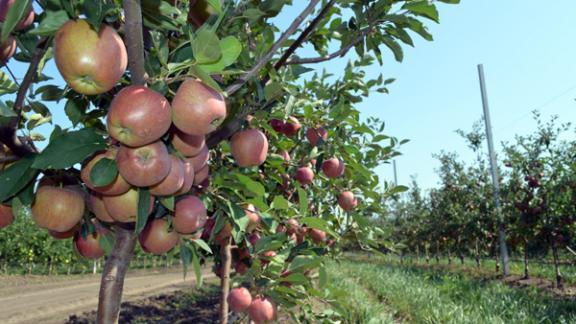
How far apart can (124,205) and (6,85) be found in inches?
19.1

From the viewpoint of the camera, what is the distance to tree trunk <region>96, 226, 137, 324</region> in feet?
3.56

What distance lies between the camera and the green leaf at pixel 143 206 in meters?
0.86

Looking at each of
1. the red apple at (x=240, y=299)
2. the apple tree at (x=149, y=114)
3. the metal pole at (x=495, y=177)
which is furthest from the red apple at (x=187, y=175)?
the metal pole at (x=495, y=177)

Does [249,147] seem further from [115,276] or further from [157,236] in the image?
[115,276]

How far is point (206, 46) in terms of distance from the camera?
0.71 metres

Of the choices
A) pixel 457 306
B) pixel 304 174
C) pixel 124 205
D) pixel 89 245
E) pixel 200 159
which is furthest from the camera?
pixel 457 306

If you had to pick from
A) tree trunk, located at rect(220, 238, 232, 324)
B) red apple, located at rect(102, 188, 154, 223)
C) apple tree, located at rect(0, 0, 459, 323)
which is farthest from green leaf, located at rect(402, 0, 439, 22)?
tree trunk, located at rect(220, 238, 232, 324)

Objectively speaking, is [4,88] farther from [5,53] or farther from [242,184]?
[242,184]

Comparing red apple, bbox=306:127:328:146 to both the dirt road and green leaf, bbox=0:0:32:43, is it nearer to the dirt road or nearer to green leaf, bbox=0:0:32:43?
green leaf, bbox=0:0:32:43

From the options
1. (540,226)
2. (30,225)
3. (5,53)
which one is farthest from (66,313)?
(30,225)

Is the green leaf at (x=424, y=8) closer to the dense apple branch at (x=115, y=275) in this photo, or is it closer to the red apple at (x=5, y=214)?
the dense apple branch at (x=115, y=275)

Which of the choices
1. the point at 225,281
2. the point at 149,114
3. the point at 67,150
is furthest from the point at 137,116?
the point at 225,281

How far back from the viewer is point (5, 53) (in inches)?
35.2

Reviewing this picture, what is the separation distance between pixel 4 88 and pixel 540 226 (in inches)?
472
